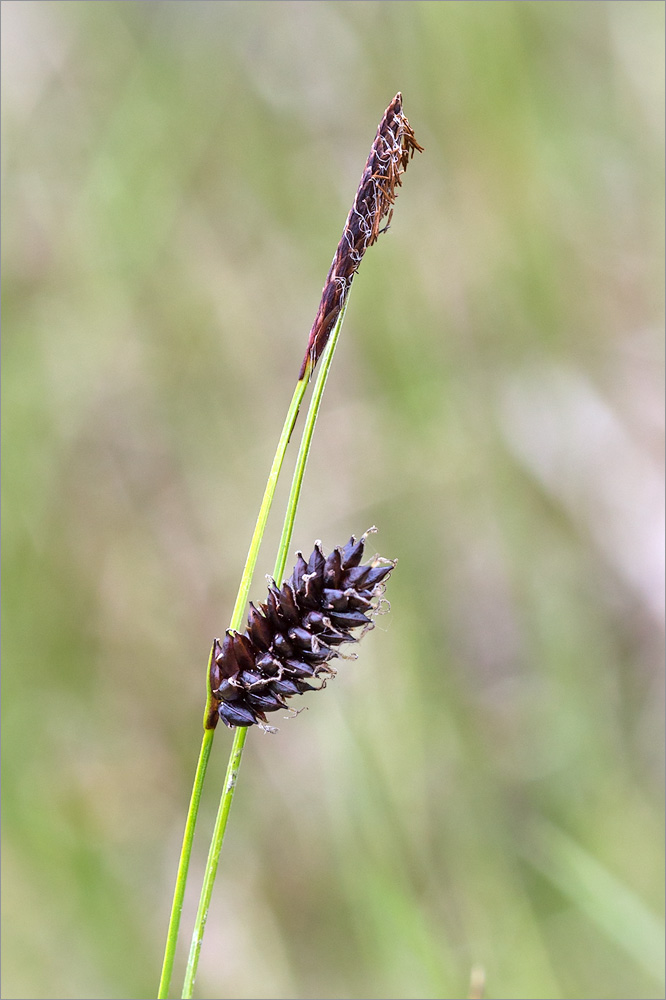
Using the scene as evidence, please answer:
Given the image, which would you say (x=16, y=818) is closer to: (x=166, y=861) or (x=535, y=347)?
(x=166, y=861)

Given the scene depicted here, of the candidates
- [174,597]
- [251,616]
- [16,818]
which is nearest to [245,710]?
[251,616]

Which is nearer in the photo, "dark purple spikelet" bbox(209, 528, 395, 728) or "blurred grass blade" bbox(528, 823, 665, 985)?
"dark purple spikelet" bbox(209, 528, 395, 728)

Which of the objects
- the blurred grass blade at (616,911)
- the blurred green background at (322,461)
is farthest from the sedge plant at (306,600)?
the blurred green background at (322,461)

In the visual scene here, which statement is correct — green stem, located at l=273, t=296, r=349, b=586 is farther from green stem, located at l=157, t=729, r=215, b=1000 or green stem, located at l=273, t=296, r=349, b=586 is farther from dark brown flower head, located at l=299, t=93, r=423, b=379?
green stem, located at l=157, t=729, r=215, b=1000

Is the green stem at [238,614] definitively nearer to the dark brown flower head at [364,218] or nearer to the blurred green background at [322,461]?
the dark brown flower head at [364,218]

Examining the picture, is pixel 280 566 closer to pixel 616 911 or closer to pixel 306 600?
pixel 306 600

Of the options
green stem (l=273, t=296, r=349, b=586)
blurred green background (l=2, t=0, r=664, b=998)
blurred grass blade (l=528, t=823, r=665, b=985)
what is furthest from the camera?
blurred green background (l=2, t=0, r=664, b=998)

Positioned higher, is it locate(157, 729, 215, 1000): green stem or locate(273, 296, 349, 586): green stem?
locate(273, 296, 349, 586): green stem

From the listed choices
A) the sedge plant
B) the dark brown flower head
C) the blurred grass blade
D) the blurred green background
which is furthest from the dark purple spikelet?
the blurred green background
